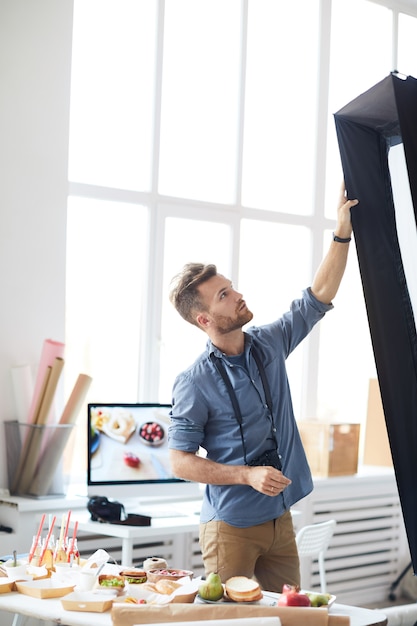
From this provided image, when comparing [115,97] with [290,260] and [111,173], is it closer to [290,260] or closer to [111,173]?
[111,173]

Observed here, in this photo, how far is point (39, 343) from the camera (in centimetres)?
437

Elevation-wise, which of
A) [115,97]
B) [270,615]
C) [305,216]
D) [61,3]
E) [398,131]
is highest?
[61,3]

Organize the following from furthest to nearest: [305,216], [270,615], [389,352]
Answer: [305,216] → [389,352] → [270,615]

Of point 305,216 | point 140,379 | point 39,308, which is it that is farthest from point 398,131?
point 305,216

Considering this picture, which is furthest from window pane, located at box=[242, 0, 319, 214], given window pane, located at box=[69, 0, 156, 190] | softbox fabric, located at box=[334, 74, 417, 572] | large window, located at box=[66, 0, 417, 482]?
softbox fabric, located at box=[334, 74, 417, 572]

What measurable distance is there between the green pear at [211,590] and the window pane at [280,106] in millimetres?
3314

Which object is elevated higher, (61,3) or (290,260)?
(61,3)

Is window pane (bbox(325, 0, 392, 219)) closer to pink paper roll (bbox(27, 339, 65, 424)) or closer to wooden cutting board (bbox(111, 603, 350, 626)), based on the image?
pink paper roll (bbox(27, 339, 65, 424))

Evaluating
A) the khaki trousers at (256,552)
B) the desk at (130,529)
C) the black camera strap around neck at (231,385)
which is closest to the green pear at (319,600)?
the khaki trousers at (256,552)

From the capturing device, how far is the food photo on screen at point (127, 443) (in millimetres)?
4203

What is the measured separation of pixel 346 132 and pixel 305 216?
10.4 ft

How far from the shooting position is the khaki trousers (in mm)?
2816

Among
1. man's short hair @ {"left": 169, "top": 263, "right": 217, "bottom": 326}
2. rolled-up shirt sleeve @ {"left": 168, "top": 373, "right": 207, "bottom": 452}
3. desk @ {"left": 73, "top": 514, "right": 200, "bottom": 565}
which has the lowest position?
desk @ {"left": 73, "top": 514, "right": 200, "bottom": 565}

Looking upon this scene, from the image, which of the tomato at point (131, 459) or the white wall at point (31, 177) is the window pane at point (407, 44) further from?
the tomato at point (131, 459)
